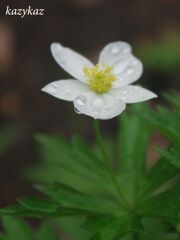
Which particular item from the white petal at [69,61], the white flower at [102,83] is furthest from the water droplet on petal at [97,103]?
the white petal at [69,61]

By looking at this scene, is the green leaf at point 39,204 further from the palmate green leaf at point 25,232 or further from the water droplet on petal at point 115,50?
the water droplet on petal at point 115,50

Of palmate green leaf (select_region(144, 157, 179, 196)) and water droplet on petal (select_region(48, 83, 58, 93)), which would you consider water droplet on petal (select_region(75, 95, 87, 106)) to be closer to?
water droplet on petal (select_region(48, 83, 58, 93))

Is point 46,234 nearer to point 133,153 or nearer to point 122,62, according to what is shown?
point 133,153

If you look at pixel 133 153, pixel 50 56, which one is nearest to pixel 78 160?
pixel 133 153

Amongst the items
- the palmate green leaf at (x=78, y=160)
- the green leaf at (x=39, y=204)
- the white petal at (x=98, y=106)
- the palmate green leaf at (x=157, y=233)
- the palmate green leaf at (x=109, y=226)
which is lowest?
the palmate green leaf at (x=157, y=233)

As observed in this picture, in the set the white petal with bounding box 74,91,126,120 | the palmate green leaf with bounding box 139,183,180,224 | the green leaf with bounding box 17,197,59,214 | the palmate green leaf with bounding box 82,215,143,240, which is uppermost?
the white petal with bounding box 74,91,126,120

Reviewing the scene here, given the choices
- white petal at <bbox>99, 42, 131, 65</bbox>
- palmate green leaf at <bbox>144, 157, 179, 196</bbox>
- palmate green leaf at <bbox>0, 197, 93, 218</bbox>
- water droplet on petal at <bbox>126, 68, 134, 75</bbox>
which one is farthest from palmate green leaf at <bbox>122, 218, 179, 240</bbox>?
white petal at <bbox>99, 42, 131, 65</bbox>
